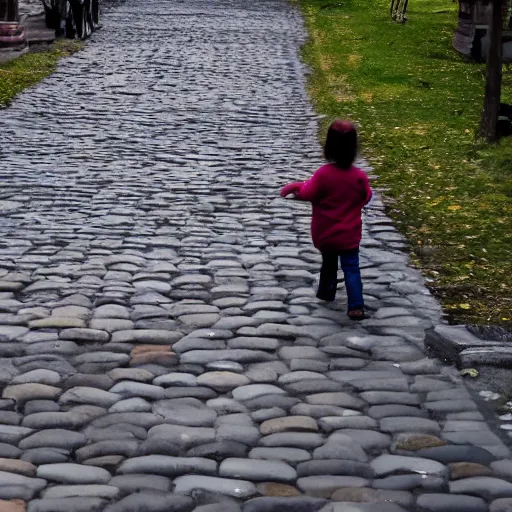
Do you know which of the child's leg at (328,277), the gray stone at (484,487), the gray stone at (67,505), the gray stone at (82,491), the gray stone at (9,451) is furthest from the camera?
the child's leg at (328,277)

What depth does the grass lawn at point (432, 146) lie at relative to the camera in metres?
7.00

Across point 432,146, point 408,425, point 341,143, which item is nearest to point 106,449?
point 408,425

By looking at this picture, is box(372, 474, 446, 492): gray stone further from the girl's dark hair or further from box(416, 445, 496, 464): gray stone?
the girl's dark hair

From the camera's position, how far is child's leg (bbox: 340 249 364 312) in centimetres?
603

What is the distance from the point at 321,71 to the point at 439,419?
15.2 meters

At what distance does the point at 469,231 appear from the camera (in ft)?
26.5

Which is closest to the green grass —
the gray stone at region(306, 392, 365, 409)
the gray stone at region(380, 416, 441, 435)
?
the gray stone at region(306, 392, 365, 409)

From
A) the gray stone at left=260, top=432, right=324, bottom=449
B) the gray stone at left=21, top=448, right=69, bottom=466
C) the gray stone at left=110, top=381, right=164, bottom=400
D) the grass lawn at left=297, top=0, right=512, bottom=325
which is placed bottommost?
the grass lawn at left=297, top=0, right=512, bottom=325

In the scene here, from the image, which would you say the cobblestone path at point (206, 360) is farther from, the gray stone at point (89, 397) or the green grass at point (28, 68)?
the green grass at point (28, 68)

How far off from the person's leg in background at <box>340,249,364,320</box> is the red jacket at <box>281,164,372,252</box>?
56mm

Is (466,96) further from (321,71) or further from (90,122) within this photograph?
(90,122)

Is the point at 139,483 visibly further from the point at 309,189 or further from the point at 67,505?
the point at 309,189

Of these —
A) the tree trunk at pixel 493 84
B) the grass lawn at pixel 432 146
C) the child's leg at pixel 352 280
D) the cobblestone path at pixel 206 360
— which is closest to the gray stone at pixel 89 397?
the cobblestone path at pixel 206 360

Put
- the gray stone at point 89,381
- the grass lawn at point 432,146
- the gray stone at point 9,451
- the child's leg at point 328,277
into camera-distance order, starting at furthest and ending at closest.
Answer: the grass lawn at point 432,146
the child's leg at point 328,277
the gray stone at point 89,381
the gray stone at point 9,451
